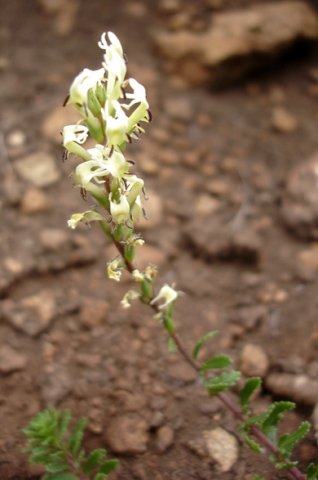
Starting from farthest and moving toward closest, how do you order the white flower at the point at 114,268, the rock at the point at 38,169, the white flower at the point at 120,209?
the rock at the point at 38,169
the white flower at the point at 114,268
the white flower at the point at 120,209

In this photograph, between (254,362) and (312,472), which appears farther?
(254,362)

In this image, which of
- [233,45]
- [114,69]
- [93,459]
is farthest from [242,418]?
[233,45]

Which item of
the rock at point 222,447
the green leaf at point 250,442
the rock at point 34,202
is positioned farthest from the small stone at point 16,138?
the green leaf at point 250,442

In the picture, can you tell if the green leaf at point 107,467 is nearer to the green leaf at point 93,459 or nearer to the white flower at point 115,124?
the green leaf at point 93,459

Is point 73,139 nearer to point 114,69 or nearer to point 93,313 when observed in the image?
point 114,69

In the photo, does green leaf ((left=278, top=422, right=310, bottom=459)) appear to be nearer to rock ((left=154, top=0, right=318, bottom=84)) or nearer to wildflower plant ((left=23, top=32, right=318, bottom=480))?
wildflower plant ((left=23, top=32, right=318, bottom=480))

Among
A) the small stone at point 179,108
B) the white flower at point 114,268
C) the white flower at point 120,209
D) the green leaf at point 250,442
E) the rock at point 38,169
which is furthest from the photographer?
the small stone at point 179,108

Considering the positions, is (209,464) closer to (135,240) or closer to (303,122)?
(135,240)
